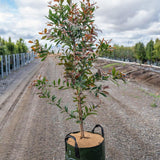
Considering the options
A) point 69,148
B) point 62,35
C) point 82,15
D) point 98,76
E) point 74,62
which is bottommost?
point 69,148

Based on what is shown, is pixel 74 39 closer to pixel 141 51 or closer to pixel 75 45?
pixel 75 45

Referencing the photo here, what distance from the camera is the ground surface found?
5.58 m

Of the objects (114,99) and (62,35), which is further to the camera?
(114,99)

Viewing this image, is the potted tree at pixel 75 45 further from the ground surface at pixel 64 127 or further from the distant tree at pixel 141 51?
the distant tree at pixel 141 51

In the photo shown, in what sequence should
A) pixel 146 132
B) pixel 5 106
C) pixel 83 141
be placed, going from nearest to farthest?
1. pixel 83 141
2. pixel 146 132
3. pixel 5 106

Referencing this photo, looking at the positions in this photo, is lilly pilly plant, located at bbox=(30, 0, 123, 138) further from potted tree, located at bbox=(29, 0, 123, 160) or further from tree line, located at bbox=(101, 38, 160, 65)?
tree line, located at bbox=(101, 38, 160, 65)

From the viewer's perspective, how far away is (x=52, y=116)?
8594mm

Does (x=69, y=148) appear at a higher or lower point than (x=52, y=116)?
higher

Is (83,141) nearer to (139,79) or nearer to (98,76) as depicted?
(98,76)

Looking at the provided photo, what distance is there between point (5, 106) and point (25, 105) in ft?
3.43

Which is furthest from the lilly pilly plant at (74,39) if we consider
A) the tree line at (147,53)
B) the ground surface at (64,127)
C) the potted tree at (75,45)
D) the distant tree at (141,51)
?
the distant tree at (141,51)

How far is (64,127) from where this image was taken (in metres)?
7.34

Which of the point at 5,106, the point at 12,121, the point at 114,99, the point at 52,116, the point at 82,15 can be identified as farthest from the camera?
the point at 114,99

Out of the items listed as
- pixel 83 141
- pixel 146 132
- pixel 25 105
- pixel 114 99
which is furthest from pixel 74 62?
pixel 114 99
